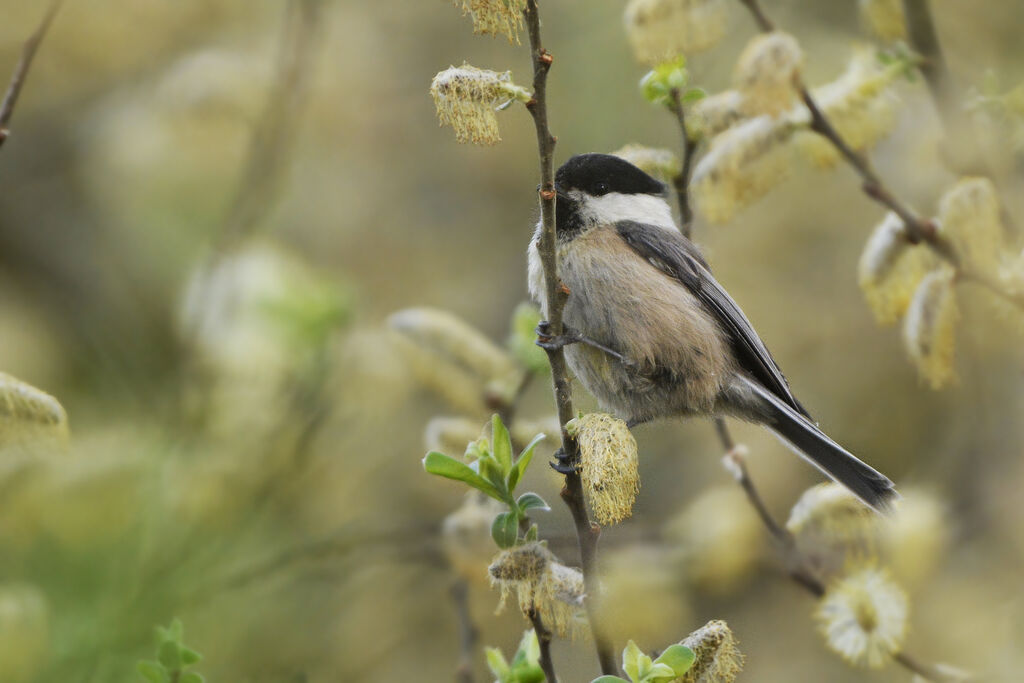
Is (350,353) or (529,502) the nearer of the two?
(529,502)

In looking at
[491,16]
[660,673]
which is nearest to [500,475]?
[660,673]

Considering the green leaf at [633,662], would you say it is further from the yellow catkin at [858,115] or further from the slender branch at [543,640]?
the yellow catkin at [858,115]

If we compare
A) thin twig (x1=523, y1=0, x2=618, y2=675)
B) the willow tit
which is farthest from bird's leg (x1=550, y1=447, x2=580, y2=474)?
the willow tit

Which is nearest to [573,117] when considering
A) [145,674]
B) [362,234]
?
[362,234]

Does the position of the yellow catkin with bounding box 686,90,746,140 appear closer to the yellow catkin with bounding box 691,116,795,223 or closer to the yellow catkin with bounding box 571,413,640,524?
the yellow catkin with bounding box 691,116,795,223

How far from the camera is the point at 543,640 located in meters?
1.59

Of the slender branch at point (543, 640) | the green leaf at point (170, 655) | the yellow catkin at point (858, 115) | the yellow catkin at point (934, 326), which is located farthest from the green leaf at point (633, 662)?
the yellow catkin at point (858, 115)

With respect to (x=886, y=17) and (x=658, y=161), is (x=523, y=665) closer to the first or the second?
(x=658, y=161)

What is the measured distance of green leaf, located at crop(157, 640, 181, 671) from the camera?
158 centimetres

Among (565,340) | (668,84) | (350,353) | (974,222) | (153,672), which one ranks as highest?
(350,353)

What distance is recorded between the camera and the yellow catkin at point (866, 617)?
6.68 feet

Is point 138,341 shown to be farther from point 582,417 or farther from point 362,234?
point 582,417

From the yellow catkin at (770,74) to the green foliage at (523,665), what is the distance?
123cm

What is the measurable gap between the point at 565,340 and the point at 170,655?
112cm
